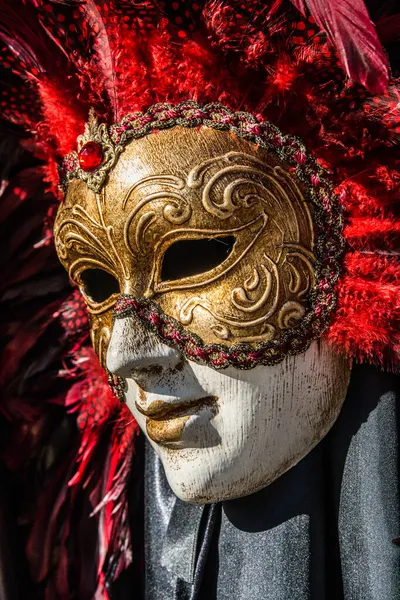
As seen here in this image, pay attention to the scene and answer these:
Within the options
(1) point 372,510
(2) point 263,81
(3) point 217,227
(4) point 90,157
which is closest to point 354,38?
(2) point 263,81

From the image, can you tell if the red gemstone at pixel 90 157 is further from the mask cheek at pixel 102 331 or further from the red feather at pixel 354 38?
the red feather at pixel 354 38

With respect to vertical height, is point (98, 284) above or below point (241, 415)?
above

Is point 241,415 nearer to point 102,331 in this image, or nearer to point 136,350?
point 136,350

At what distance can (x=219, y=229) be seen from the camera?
115 cm

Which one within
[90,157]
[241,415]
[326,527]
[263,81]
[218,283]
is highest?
[263,81]

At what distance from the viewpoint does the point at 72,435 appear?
177cm

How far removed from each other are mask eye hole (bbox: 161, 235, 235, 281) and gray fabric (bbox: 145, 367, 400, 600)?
0.33 metres

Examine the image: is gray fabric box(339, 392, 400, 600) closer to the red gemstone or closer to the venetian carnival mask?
the venetian carnival mask

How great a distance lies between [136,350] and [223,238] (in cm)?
24

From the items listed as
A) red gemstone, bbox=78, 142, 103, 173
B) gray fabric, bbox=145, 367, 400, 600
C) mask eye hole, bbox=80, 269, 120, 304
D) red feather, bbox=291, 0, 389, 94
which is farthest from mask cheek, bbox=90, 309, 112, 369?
Answer: red feather, bbox=291, 0, 389, 94

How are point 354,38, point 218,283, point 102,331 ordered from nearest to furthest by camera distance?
1. point 354,38
2. point 218,283
3. point 102,331

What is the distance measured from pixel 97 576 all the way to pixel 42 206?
0.89 m

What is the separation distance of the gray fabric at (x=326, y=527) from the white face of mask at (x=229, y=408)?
6 cm

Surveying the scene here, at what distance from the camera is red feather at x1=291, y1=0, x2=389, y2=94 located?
103cm
